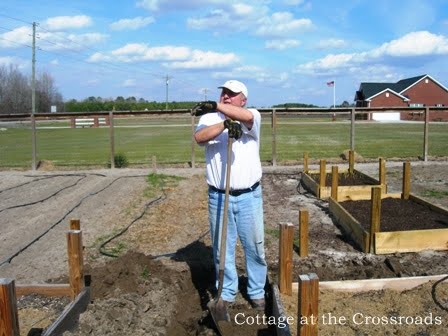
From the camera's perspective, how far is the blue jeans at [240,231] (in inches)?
159

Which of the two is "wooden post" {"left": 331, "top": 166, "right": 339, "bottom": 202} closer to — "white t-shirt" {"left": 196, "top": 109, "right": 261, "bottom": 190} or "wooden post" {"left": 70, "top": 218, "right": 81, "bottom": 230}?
"white t-shirt" {"left": 196, "top": 109, "right": 261, "bottom": 190}

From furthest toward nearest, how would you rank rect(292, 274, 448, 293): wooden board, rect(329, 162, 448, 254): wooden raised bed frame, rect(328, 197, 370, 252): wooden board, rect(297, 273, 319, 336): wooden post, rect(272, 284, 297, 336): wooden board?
rect(328, 197, 370, 252): wooden board, rect(329, 162, 448, 254): wooden raised bed frame, rect(292, 274, 448, 293): wooden board, rect(272, 284, 297, 336): wooden board, rect(297, 273, 319, 336): wooden post

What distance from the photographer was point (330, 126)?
3494 cm

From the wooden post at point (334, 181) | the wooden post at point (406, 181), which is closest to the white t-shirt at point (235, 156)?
the wooden post at point (334, 181)

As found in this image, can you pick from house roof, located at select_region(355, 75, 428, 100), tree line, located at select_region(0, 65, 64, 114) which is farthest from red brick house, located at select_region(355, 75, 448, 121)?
tree line, located at select_region(0, 65, 64, 114)

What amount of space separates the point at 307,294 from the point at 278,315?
0.96 meters

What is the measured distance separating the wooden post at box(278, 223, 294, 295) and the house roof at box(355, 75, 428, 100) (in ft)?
187

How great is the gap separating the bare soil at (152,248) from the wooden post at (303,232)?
0.11 m

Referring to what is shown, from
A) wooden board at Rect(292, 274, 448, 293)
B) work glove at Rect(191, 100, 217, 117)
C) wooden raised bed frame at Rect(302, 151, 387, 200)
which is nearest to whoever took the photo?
work glove at Rect(191, 100, 217, 117)

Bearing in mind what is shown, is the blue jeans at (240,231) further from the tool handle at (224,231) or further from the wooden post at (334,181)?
the wooden post at (334,181)

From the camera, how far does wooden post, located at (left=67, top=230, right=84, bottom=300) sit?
4.14 meters

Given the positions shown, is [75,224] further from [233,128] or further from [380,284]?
[380,284]

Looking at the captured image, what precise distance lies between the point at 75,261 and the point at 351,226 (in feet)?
13.0

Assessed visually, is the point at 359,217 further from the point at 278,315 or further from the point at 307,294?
the point at 307,294
